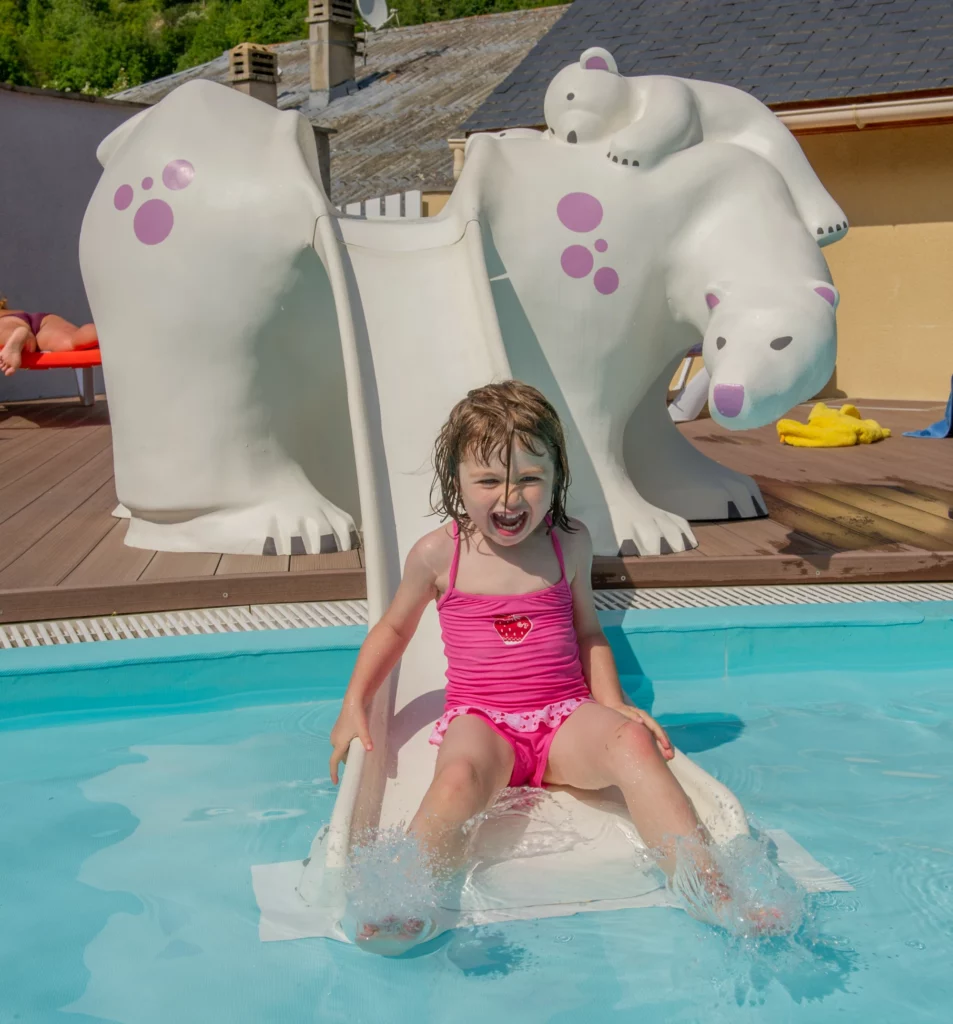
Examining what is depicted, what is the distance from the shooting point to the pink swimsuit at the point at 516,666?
224cm

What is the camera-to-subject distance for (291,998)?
179 centimetres

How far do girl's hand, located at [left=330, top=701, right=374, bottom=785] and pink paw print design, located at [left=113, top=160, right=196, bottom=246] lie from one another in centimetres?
193

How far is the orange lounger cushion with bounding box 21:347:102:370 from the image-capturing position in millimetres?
6598

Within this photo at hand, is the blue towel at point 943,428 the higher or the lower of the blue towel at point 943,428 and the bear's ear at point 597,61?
the lower

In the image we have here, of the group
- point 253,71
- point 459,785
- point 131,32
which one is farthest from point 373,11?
point 131,32

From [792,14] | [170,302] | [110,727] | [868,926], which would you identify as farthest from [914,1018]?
[792,14]

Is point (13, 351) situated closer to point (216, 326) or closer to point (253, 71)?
point (216, 326)

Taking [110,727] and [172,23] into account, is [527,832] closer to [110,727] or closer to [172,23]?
[110,727]

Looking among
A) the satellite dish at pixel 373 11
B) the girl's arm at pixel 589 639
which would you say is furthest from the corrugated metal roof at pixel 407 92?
the girl's arm at pixel 589 639

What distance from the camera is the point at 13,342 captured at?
6.53 metres

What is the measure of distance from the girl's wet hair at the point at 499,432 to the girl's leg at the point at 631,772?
471 millimetres

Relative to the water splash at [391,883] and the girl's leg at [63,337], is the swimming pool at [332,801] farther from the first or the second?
the girl's leg at [63,337]

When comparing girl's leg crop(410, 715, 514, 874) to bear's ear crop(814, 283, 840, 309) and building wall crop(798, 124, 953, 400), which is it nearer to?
bear's ear crop(814, 283, 840, 309)

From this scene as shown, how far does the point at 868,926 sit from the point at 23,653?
2022 millimetres
